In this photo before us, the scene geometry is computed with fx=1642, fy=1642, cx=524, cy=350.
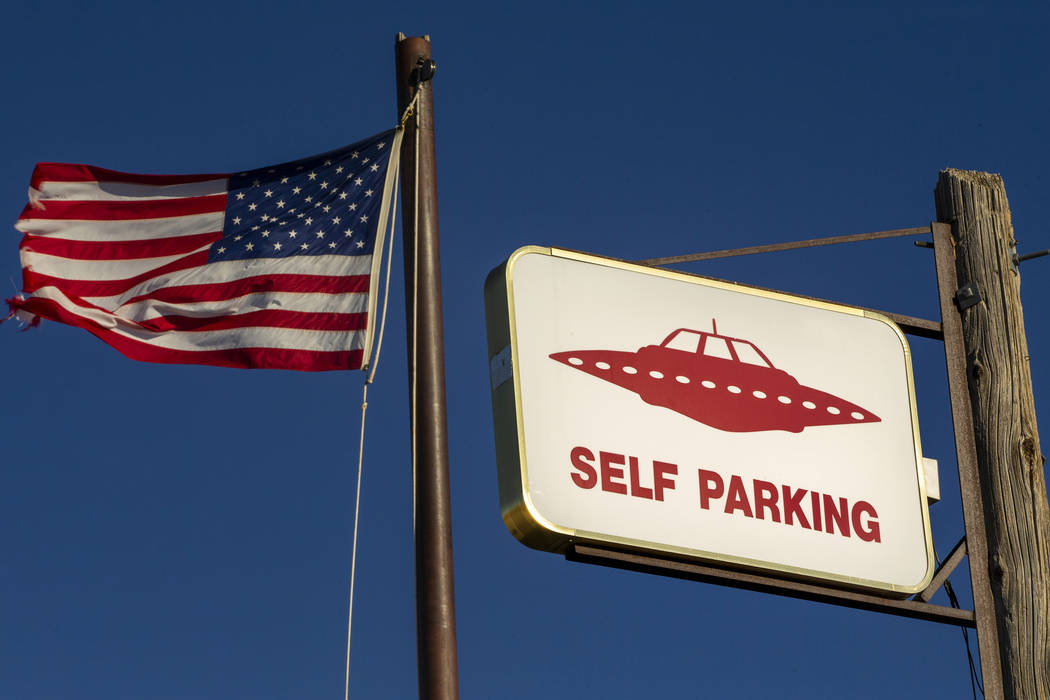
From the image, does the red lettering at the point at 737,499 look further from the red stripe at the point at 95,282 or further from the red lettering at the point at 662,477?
the red stripe at the point at 95,282

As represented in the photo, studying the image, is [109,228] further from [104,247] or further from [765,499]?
[765,499]

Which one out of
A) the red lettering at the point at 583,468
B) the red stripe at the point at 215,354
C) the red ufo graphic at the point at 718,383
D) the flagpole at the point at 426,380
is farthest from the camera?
the red stripe at the point at 215,354

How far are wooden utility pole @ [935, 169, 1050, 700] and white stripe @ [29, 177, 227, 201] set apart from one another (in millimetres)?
3658

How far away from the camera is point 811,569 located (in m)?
6.83

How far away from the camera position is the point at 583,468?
6605 millimetres

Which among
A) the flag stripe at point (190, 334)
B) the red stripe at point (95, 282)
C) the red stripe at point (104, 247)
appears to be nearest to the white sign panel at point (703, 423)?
the flag stripe at point (190, 334)

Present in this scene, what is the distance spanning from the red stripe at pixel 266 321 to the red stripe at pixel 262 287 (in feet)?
0.36

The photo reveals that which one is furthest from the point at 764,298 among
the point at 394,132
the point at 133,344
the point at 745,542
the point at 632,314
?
the point at 133,344

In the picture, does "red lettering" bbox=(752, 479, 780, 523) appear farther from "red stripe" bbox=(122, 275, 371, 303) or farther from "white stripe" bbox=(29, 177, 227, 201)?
"white stripe" bbox=(29, 177, 227, 201)

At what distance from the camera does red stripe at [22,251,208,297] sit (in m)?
8.04

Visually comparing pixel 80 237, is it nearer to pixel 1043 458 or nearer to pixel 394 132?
pixel 394 132

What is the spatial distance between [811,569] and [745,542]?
32 centimetres

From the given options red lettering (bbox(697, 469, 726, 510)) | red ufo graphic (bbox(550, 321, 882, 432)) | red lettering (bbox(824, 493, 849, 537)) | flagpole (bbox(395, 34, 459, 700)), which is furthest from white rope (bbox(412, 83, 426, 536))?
red lettering (bbox(824, 493, 849, 537))

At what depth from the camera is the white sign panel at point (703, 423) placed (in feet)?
21.6
